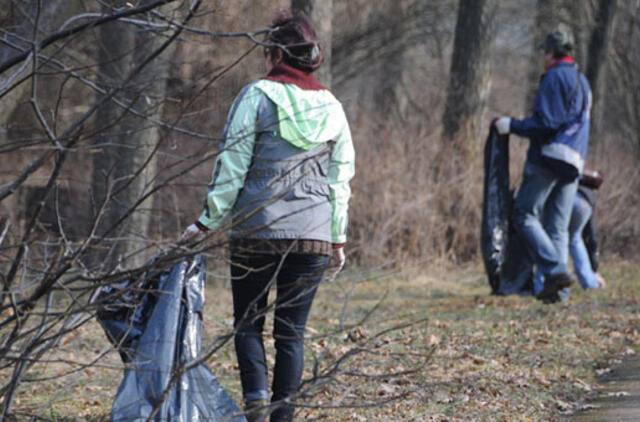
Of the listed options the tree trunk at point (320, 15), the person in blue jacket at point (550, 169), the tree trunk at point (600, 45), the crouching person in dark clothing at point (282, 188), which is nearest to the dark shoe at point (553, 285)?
the person in blue jacket at point (550, 169)

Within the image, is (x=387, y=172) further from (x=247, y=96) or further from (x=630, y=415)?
(x=247, y=96)

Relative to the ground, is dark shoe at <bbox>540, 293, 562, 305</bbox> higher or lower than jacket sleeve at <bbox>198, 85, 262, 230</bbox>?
lower

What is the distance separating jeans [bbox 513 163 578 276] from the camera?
9.27 m

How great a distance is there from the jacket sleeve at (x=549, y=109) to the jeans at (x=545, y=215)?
15.7 inches

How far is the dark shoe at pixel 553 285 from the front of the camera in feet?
30.0

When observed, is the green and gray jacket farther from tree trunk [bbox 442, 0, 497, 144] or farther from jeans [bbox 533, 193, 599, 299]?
tree trunk [bbox 442, 0, 497, 144]

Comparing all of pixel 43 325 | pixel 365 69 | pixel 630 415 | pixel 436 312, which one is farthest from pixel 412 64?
pixel 43 325

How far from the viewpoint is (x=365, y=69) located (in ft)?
72.0

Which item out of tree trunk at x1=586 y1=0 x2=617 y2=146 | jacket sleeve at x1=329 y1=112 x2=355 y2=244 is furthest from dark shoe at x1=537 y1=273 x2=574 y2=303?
tree trunk at x1=586 y1=0 x2=617 y2=146

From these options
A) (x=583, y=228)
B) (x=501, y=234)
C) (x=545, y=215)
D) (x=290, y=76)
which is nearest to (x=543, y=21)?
(x=583, y=228)

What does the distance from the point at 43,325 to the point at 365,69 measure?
18.9m

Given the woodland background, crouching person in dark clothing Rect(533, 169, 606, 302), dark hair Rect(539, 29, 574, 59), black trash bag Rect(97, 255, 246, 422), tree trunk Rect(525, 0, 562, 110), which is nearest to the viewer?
black trash bag Rect(97, 255, 246, 422)

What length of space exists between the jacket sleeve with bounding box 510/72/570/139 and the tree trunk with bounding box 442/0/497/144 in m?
5.22

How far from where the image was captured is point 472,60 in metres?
14.8
